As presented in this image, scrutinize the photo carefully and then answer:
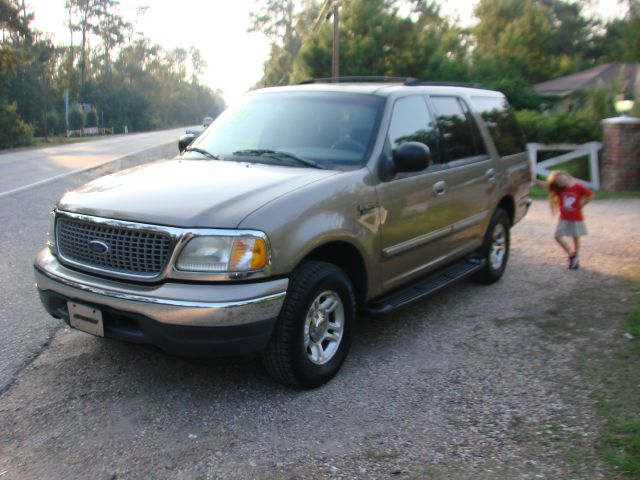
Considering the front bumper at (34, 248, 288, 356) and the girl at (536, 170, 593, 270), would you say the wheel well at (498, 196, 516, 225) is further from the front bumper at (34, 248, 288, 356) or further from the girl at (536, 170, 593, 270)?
the front bumper at (34, 248, 288, 356)

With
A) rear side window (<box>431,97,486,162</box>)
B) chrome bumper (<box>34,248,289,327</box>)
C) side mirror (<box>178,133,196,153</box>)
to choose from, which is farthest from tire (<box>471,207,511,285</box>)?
chrome bumper (<box>34,248,289,327</box>)

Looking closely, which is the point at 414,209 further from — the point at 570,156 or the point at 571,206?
the point at 570,156

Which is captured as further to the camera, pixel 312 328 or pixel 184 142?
pixel 184 142

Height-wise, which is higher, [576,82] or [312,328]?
[576,82]

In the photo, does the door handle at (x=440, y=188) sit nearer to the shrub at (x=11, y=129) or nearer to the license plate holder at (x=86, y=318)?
the license plate holder at (x=86, y=318)

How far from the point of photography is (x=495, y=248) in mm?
6387

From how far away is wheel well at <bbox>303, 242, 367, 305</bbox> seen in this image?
396cm

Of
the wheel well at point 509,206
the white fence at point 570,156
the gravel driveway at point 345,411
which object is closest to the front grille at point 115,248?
the gravel driveway at point 345,411

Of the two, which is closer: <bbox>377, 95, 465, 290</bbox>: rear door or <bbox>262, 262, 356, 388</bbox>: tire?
<bbox>262, 262, 356, 388</bbox>: tire

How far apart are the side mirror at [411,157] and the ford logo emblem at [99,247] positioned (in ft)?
6.52

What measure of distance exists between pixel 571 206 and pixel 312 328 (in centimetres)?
454

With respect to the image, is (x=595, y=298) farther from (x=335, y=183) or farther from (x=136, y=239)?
(x=136, y=239)

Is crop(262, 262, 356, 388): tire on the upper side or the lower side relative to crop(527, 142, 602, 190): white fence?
lower

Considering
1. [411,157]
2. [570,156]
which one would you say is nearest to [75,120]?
[570,156]
